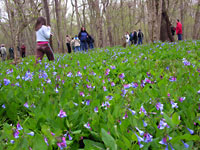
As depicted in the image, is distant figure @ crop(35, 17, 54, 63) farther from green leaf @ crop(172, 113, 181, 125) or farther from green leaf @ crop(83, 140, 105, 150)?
green leaf @ crop(172, 113, 181, 125)

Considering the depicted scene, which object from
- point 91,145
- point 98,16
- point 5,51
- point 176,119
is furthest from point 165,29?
point 5,51

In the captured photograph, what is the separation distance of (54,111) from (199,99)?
1.24 meters

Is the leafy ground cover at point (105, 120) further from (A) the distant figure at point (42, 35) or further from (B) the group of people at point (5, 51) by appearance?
(B) the group of people at point (5, 51)

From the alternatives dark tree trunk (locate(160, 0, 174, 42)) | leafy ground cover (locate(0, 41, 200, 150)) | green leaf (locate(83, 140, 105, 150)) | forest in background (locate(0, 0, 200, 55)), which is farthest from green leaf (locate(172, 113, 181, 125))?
dark tree trunk (locate(160, 0, 174, 42))

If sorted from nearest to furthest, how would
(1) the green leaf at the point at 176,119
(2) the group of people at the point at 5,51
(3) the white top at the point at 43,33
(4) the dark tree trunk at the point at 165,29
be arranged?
(1) the green leaf at the point at 176,119
(3) the white top at the point at 43,33
(4) the dark tree trunk at the point at 165,29
(2) the group of people at the point at 5,51

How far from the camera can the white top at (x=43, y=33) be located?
5.20 m

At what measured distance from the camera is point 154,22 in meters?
8.66

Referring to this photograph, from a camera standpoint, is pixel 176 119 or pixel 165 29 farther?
pixel 165 29

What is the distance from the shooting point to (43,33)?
17.2ft

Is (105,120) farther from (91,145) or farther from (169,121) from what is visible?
(169,121)

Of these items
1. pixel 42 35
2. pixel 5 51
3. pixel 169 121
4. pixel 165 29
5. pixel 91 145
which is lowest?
pixel 91 145

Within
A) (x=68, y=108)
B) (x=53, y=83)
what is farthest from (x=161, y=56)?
(x=68, y=108)

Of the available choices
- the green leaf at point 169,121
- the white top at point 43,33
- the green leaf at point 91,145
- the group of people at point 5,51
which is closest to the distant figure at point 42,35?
the white top at point 43,33

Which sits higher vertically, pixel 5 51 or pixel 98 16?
pixel 98 16
